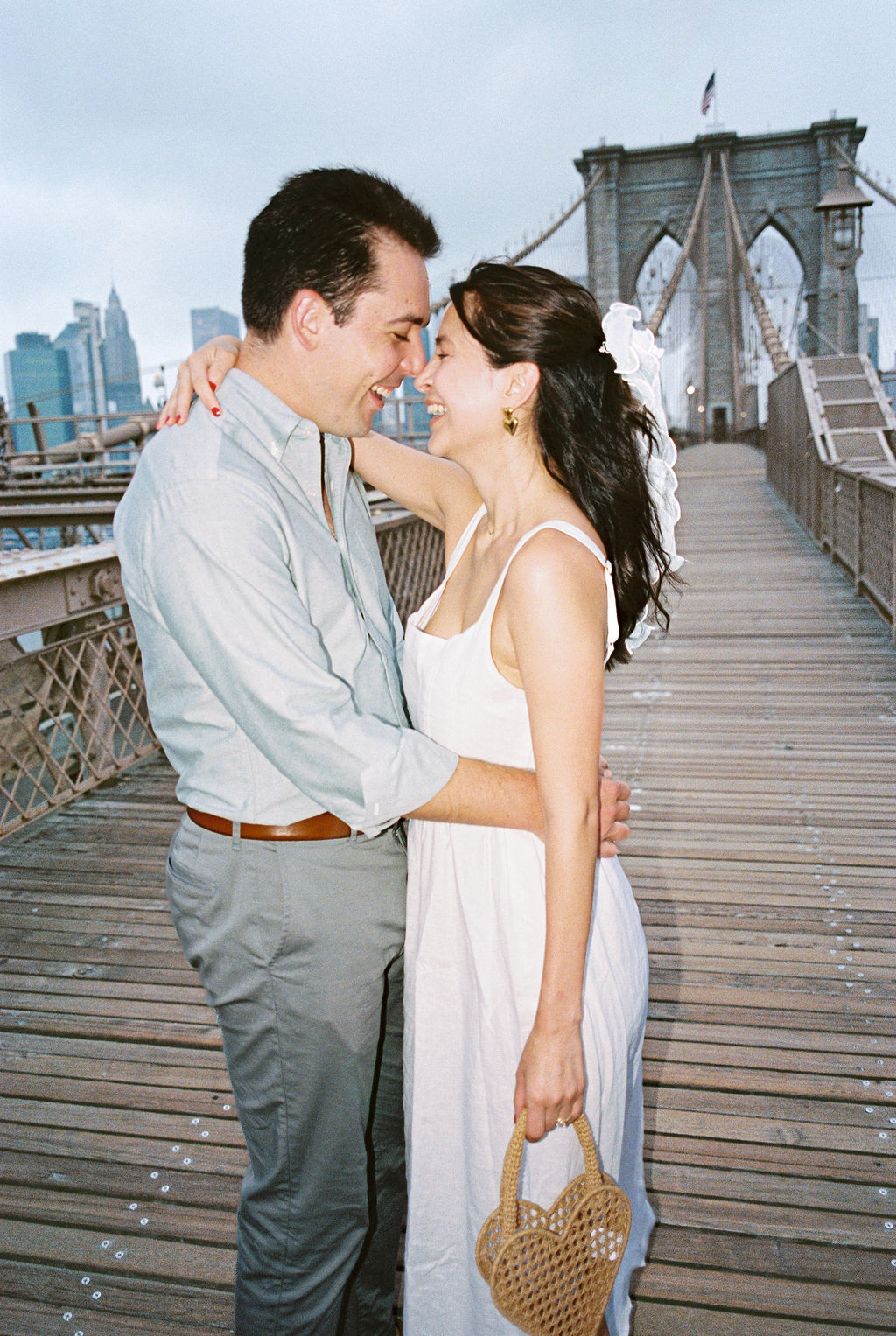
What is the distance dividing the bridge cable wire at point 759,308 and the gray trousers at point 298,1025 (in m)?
11.9

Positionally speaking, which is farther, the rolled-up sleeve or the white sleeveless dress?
the white sleeveless dress

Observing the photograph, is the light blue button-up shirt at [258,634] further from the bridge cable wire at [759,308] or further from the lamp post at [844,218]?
the lamp post at [844,218]

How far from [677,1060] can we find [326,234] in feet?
5.39

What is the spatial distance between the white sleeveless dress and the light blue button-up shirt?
0.40ft

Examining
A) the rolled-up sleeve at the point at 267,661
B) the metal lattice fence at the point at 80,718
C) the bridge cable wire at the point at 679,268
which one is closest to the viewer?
the rolled-up sleeve at the point at 267,661

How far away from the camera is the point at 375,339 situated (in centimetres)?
116

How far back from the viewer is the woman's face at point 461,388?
48.5 inches

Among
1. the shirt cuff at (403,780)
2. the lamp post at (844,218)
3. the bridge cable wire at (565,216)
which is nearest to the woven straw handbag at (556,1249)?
the shirt cuff at (403,780)

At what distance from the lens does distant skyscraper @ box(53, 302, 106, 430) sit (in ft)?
237

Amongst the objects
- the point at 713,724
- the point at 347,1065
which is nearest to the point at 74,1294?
the point at 347,1065

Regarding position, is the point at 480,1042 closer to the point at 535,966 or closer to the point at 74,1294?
the point at 535,966

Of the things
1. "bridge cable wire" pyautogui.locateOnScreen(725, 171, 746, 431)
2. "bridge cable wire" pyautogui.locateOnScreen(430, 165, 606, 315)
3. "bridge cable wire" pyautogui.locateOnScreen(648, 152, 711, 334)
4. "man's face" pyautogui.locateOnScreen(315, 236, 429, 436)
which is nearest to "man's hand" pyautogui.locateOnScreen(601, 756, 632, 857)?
"man's face" pyautogui.locateOnScreen(315, 236, 429, 436)

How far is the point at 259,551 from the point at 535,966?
1.88 ft

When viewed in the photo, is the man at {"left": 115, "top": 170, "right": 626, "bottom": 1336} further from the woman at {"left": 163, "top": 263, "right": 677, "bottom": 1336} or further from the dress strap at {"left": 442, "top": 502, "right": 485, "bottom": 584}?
the dress strap at {"left": 442, "top": 502, "right": 485, "bottom": 584}
